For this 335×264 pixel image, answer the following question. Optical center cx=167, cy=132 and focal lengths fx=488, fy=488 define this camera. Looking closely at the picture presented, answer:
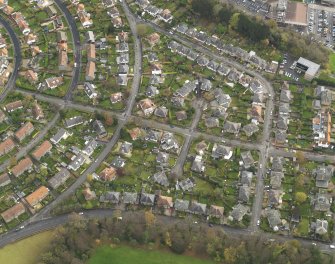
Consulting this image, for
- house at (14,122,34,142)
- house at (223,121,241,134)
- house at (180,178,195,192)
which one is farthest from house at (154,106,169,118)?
house at (14,122,34,142)

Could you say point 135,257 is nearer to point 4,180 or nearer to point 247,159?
point 247,159

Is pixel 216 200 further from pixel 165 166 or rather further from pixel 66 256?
pixel 66 256

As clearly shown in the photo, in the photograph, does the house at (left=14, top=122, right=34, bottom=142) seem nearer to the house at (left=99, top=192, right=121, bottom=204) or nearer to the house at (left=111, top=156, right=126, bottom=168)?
the house at (left=111, top=156, right=126, bottom=168)

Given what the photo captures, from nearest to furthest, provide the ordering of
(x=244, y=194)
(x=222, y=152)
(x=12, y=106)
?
(x=244, y=194), (x=222, y=152), (x=12, y=106)

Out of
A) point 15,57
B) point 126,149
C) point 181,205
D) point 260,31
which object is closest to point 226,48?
point 260,31

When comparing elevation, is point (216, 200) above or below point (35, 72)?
below

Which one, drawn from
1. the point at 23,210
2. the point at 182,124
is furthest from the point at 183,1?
the point at 23,210
